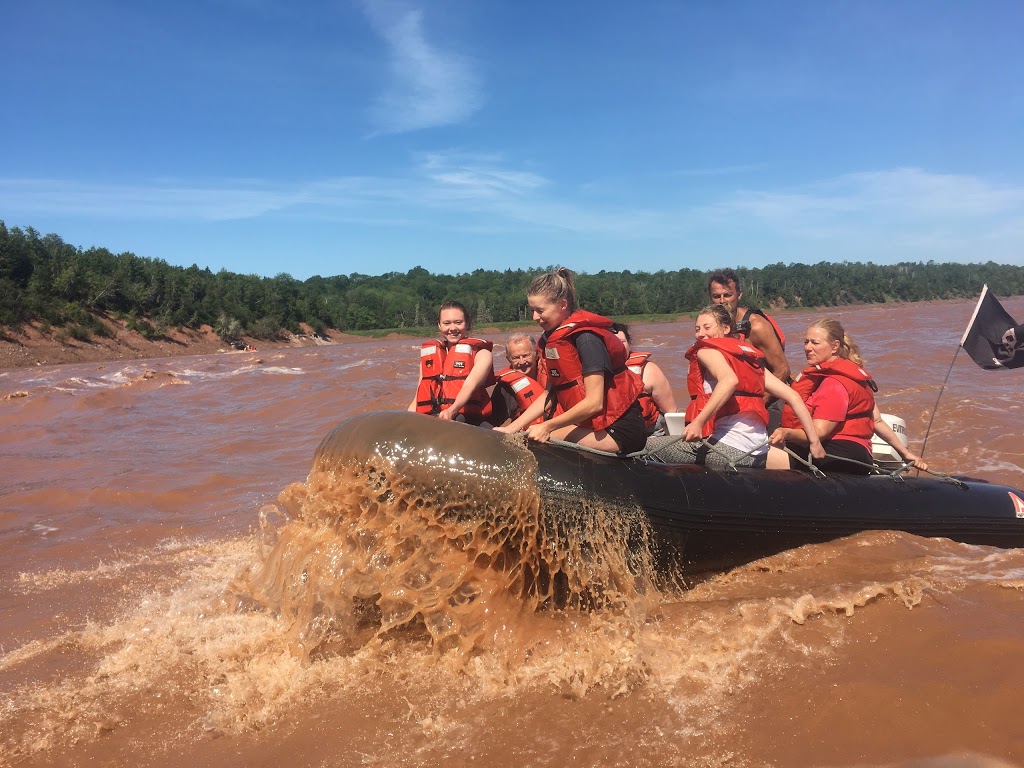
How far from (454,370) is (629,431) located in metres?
1.28

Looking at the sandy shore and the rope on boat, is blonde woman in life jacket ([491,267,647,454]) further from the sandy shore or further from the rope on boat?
the sandy shore

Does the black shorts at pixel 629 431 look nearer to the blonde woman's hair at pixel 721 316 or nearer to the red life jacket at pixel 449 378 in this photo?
the blonde woman's hair at pixel 721 316

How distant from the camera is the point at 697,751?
2402 mm

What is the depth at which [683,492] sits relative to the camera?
11.7 feet

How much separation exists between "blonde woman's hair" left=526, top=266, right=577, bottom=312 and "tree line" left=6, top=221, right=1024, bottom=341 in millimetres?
137

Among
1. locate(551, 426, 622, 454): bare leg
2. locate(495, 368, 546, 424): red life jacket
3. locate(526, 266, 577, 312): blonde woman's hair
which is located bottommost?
locate(551, 426, 622, 454): bare leg

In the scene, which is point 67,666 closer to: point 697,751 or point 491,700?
point 491,700

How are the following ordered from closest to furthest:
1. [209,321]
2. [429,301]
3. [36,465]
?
[36,465] < [209,321] < [429,301]

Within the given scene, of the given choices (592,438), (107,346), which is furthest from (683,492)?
(107,346)

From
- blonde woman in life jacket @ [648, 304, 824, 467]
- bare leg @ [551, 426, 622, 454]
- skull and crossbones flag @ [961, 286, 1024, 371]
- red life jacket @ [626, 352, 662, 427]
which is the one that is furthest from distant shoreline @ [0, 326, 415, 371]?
skull and crossbones flag @ [961, 286, 1024, 371]

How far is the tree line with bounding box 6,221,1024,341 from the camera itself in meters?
37.1

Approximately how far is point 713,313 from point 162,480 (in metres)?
5.27

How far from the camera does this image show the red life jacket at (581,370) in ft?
11.8

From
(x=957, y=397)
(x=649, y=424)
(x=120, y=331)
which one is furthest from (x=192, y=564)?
(x=120, y=331)
